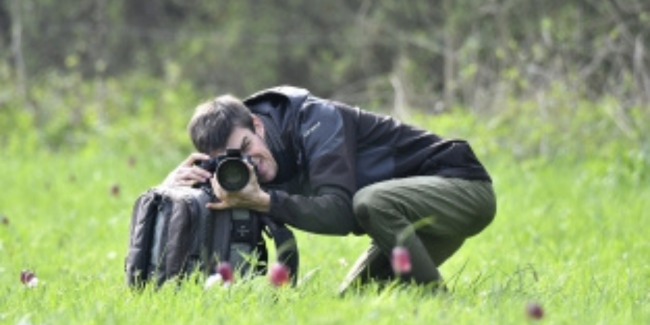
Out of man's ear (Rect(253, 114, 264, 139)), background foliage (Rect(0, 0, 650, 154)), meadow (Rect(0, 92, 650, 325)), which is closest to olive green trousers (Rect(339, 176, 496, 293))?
meadow (Rect(0, 92, 650, 325))

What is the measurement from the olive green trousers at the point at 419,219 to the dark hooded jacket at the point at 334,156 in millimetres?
81

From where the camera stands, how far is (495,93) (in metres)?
11.2

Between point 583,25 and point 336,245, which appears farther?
point 583,25

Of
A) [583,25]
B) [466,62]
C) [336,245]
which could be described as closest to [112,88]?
[466,62]

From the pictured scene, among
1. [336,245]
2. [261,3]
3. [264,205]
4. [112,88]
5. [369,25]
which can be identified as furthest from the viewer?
[261,3]

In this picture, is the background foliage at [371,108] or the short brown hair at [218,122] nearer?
the background foliage at [371,108]

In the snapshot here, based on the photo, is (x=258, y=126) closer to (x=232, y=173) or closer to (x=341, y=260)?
(x=232, y=173)

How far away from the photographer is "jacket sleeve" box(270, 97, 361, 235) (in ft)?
14.1

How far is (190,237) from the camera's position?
4.35 m

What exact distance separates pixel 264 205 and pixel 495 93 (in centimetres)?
715

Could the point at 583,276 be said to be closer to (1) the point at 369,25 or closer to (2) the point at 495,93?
(2) the point at 495,93

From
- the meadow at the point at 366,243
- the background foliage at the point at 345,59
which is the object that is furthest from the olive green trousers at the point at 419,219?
the background foliage at the point at 345,59

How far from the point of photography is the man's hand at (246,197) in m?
4.25

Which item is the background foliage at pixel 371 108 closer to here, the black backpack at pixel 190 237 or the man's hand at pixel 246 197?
the black backpack at pixel 190 237
